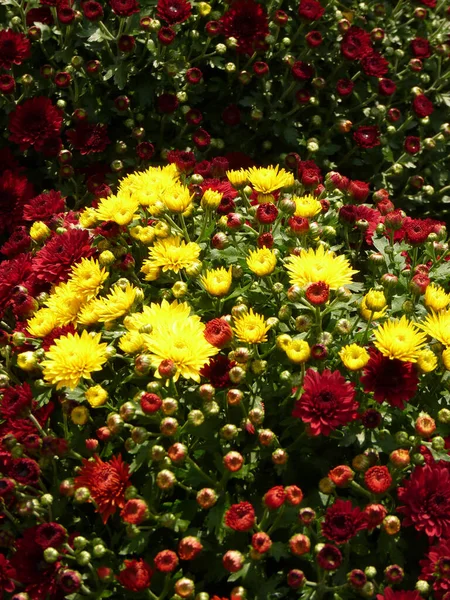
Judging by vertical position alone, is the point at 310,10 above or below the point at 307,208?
above

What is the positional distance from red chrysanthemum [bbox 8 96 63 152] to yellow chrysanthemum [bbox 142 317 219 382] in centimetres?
192

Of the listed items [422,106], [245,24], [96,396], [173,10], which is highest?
[422,106]

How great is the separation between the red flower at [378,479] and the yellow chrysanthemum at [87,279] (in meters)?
1.18

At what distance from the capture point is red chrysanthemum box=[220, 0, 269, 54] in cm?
382

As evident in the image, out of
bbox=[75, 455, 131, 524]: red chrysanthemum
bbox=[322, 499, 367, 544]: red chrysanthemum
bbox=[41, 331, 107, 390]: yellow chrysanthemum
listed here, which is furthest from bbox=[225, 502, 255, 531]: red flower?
bbox=[41, 331, 107, 390]: yellow chrysanthemum

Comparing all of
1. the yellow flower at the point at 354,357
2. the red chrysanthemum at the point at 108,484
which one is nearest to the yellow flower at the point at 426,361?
the yellow flower at the point at 354,357

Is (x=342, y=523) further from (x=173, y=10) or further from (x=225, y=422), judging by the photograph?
(x=173, y=10)

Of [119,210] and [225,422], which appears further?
[119,210]

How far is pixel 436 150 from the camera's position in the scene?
4.28m

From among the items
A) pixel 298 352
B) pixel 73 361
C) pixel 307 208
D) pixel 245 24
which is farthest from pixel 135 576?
pixel 245 24

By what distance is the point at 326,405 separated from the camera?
206 centimetres

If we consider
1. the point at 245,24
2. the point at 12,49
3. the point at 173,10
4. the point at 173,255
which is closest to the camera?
the point at 173,255

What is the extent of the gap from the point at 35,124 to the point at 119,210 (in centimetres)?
131

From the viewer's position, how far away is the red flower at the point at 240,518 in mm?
1987
